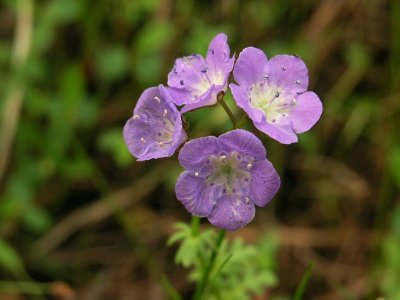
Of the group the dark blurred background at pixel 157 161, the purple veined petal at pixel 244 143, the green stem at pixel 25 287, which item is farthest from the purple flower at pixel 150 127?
the green stem at pixel 25 287

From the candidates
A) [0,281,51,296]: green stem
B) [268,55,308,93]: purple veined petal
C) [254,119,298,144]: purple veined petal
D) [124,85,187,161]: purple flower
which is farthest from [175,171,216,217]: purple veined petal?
[0,281,51,296]: green stem

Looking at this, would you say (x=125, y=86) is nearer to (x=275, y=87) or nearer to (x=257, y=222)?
(x=257, y=222)

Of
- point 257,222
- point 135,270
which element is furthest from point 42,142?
point 257,222

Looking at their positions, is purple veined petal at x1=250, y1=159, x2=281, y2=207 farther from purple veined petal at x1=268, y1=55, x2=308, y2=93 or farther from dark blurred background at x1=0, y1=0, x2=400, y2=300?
dark blurred background at x1=0, y1=0, x2=400, y2=300

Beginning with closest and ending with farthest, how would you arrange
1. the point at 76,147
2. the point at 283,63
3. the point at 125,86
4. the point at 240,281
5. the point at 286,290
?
the point at 283,63 → the point at 240,281 → the point at 286,290 → the point at 76,147 → the point at 125,86

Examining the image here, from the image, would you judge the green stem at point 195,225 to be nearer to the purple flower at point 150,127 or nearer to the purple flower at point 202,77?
the purple flower at point 150,127

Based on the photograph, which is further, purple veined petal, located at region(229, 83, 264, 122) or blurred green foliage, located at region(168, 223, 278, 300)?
blurred green foliage, located at region(168, 223, 278, 300)
